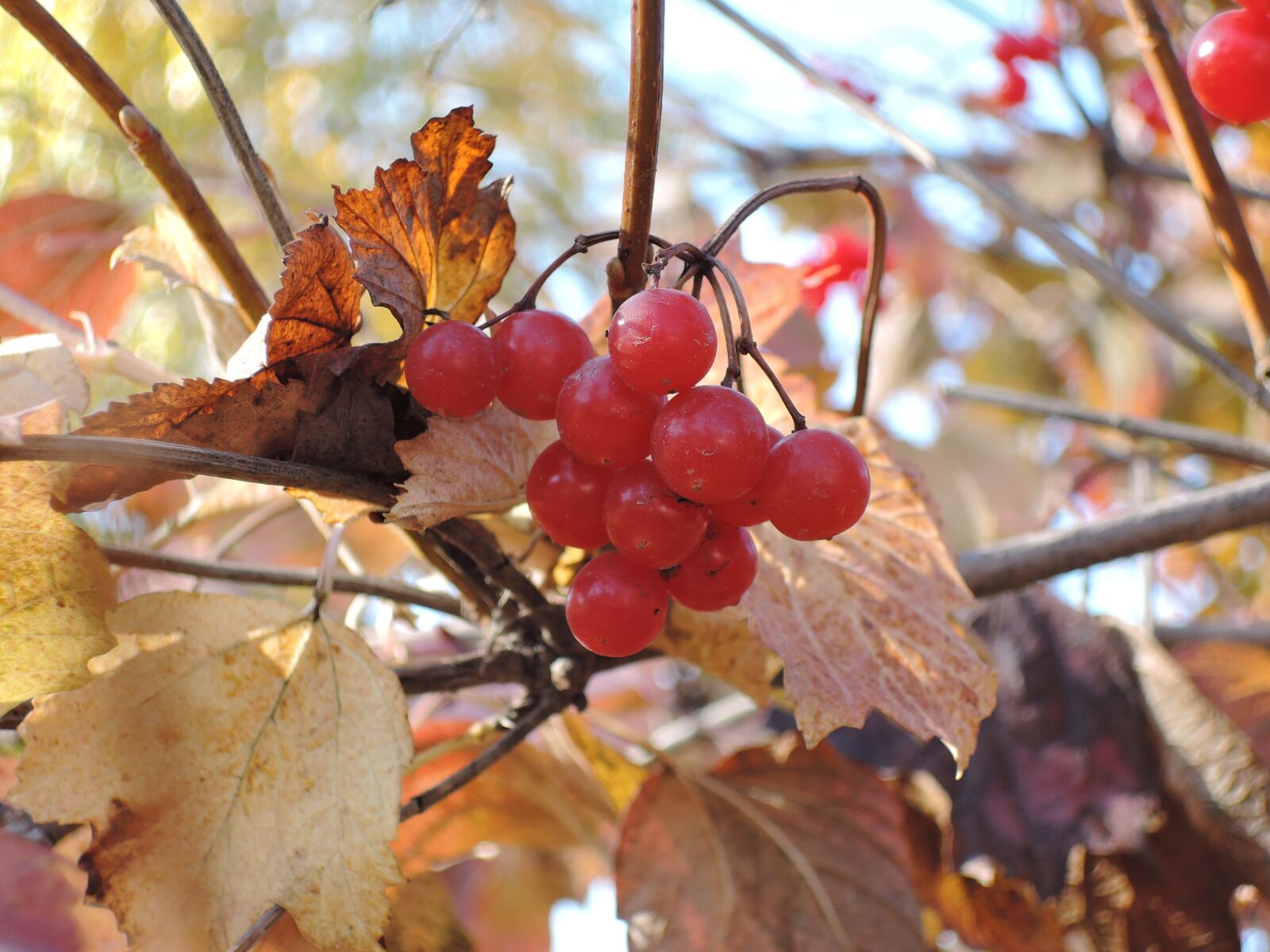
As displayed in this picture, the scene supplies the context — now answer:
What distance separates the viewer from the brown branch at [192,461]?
1.38 ft

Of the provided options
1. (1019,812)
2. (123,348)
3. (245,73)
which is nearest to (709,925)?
(1019,812)

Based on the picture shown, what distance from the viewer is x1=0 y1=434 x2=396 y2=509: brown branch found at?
421 mm

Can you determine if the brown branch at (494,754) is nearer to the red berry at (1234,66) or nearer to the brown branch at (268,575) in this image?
the brown branch at (268,575)

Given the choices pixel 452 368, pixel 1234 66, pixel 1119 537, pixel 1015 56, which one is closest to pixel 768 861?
pixel 1119 537

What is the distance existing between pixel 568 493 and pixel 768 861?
422 mm

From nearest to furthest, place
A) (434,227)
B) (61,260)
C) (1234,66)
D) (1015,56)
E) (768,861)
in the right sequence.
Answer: (434,227) → (1234,66) → (768,861) → (61,260) → (1015,56)

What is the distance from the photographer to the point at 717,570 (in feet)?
1.63

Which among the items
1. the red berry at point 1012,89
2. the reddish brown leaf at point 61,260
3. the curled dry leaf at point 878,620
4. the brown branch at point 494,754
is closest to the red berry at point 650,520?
the curled dry leaf at point 878,620

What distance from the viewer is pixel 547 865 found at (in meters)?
1.34

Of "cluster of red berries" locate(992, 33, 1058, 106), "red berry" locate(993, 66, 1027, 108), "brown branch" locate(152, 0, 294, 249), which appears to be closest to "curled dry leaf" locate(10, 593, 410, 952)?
"brown branch" locate(152, 0, 294, 249)

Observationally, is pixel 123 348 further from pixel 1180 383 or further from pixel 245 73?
pixel 1180 383

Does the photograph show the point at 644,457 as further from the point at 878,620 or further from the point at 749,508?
the point at 878,620

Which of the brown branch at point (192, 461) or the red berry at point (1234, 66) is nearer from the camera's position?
the brown branch at point (192, 461)

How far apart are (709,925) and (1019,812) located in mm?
340
